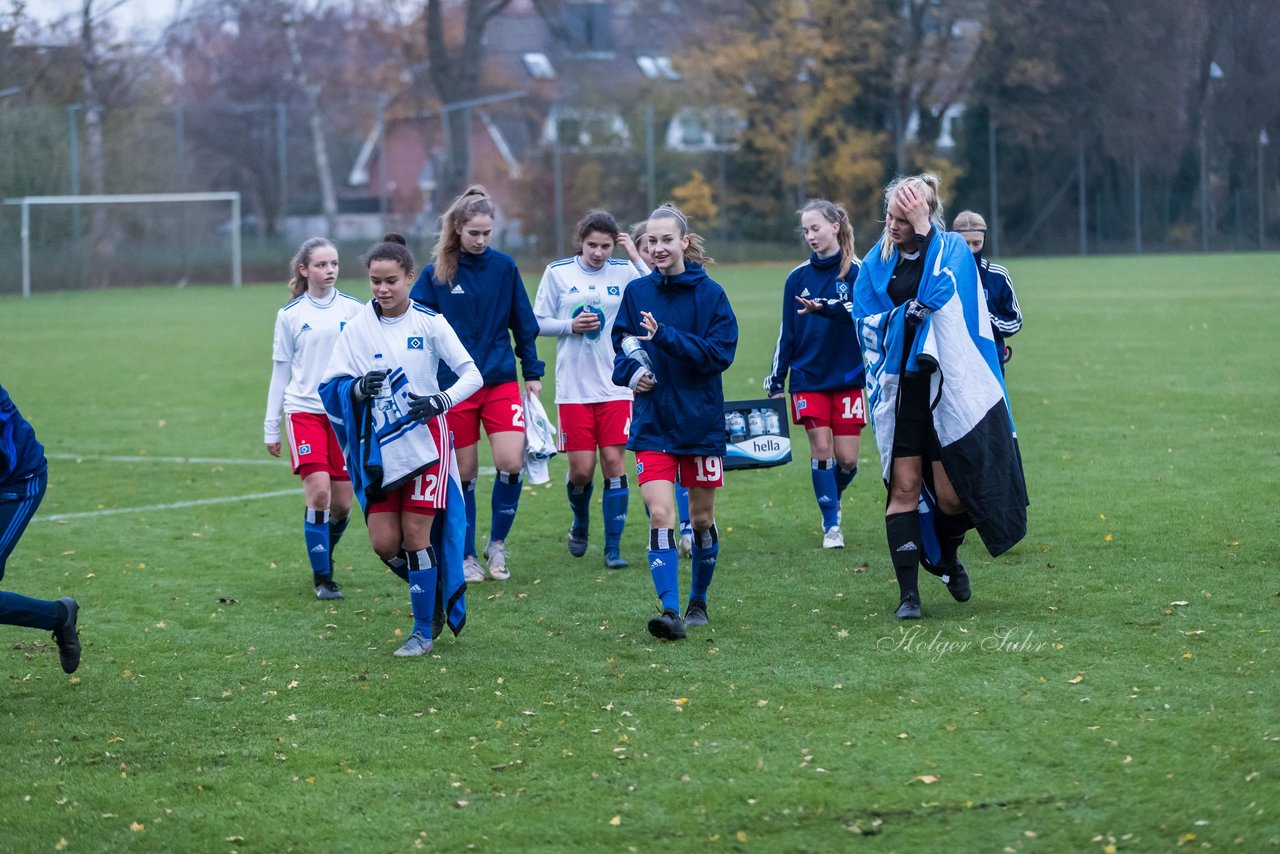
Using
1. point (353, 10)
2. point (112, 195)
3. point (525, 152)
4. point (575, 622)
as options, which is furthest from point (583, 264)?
point (353, 10)

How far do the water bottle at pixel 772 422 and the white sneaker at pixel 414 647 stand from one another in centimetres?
255

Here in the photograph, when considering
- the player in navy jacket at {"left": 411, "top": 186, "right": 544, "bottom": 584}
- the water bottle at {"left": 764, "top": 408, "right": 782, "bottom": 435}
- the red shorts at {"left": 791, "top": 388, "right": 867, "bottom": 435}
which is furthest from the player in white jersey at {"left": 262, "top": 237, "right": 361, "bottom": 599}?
the red shorts at {"left": 791, "top": 388, "right": 867, "bottom": 435}

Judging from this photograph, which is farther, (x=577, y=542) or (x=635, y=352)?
(x=577, y=542)

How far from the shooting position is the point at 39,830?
176 inches

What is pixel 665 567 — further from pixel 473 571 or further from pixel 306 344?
pixel 306 344

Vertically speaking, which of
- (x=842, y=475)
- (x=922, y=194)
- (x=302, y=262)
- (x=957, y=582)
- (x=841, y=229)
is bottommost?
(x=957, y=582)

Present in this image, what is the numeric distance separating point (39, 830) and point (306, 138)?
51.4 meters

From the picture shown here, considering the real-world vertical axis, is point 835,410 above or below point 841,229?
below

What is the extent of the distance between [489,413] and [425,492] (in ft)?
5.81

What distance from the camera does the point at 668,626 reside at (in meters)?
6.47

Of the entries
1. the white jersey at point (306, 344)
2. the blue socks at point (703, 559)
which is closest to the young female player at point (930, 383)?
the blue socks at point (703, 559)

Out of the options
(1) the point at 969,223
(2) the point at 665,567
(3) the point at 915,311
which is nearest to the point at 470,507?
(2) the point at 665,567

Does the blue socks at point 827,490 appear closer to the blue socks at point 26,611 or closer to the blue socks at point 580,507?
the blue socks at point 580,507

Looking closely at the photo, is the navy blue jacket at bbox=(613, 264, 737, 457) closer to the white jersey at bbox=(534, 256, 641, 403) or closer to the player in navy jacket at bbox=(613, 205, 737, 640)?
the player in navy jacket at bbox=(613, 205, 737, 640)
